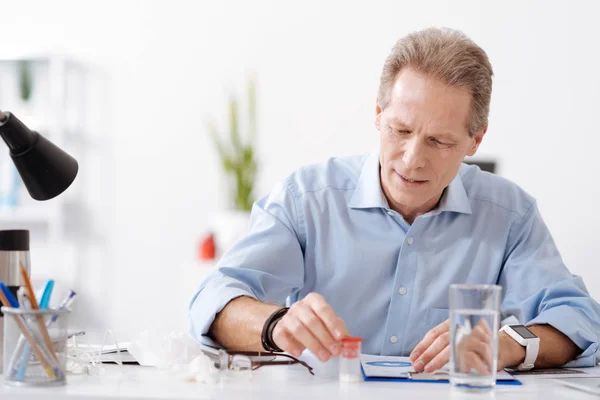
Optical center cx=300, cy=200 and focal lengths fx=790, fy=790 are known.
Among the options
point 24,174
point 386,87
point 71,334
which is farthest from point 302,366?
point 386,87

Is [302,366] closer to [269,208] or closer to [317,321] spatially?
[317,321]

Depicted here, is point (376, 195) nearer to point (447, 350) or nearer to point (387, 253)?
point (387, 253)

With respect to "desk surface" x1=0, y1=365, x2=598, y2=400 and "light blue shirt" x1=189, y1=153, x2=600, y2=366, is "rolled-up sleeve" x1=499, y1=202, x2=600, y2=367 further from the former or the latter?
"desk surface" x1=0, y1=365, x2=598, y2=400

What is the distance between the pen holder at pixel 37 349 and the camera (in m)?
1.15

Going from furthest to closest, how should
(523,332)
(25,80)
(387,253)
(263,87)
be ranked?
(25,80), (263,87), (387,253), (523,332)

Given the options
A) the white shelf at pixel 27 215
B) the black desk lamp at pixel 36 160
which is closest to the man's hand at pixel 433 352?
the black desk lamp at pixel 36 160

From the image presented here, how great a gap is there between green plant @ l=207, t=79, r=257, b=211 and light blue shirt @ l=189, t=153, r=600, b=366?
7.12 feet

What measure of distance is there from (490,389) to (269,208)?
2.65ft

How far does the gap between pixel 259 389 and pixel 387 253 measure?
74cm

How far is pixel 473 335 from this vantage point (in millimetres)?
1213

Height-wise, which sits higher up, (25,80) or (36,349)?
(25,80)

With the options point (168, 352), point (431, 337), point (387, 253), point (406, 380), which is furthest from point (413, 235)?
point (168, 352)

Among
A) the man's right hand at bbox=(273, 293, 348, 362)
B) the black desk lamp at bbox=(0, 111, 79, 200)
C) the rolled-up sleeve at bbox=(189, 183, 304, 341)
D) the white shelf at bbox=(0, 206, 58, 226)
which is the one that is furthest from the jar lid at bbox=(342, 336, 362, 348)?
the white shelf at bbox=(0, 206, 58, 226)

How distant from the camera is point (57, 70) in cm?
435
